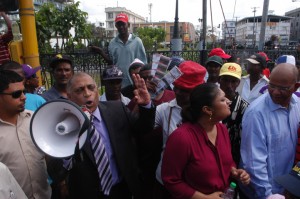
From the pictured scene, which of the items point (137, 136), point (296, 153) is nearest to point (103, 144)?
point (137, 136)

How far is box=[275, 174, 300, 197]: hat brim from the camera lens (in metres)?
1.85

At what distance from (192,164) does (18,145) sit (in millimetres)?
1355

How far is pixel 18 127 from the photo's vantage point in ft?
7.52

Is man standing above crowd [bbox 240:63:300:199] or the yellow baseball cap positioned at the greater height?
the yellow baseball cap

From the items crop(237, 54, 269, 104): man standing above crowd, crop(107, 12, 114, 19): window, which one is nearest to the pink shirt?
crop(237, 54, 269, 104): man standing above crowd

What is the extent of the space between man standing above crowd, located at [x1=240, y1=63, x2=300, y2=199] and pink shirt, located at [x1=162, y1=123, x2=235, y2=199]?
343 millimetres

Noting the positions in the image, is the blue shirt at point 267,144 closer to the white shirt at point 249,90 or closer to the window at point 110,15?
the white shirt at point 249,90

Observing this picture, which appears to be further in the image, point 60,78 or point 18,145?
point 60,78

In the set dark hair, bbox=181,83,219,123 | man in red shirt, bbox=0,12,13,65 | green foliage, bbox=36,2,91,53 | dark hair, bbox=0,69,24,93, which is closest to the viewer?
dark hair, bbox=181,83,219,123

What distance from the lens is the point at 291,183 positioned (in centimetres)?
190

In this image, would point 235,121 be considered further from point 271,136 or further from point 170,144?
point 170,144

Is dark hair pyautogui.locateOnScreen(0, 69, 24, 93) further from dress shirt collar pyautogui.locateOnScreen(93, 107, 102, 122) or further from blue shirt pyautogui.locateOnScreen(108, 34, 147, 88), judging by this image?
blue shirt pyautogui.locateOnScreen(108, 34, 147, 88)

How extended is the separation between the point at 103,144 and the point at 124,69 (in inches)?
136

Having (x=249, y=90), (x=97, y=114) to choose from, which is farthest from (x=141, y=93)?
(x=249, y=90)
